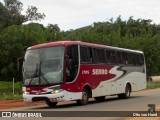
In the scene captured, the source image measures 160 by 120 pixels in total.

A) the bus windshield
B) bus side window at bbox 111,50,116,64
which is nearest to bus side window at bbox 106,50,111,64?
bus side window at bbox 111,50,116,64

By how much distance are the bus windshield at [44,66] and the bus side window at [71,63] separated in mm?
368

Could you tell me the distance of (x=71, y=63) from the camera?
21.8 metres

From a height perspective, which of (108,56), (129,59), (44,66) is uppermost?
(108,56)

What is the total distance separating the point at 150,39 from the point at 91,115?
4719cm

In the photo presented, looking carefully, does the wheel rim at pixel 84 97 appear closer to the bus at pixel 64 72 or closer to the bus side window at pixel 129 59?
the bus at pixel 64 72

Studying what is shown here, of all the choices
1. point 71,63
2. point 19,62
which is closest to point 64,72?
point 71,63

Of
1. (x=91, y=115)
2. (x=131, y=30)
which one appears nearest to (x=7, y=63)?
(x=91, y=115)

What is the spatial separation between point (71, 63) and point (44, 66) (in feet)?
4.36

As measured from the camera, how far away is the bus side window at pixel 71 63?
21547 mm

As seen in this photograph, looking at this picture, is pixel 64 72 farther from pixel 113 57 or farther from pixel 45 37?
pixel 45 37

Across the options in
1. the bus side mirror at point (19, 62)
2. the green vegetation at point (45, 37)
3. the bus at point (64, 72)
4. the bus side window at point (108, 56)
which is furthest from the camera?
the green vegetation at point (45, 37)

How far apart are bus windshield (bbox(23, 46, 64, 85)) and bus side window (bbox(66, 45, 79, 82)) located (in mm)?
368

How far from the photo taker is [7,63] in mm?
45844

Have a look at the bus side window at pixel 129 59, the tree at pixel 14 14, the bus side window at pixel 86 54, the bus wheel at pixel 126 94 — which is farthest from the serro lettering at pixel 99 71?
the tree at pixel 14 14
